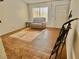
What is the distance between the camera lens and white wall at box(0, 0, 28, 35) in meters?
4.46

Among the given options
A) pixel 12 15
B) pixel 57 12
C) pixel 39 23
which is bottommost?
pixel 39 23

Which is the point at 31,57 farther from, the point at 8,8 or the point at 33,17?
the point at 33,17

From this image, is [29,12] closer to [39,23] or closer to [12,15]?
[39,23]

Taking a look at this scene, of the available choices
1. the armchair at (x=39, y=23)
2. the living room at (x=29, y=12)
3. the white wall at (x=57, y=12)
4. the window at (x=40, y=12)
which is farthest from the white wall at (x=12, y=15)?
the white wall at (x=57, y=12)

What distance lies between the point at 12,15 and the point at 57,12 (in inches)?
110

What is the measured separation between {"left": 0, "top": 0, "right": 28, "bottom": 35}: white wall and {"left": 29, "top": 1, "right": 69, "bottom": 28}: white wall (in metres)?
1.18

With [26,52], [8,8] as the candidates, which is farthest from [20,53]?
[8,8]

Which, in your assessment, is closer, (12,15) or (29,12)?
(12,15)

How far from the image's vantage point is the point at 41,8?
630 centimetres

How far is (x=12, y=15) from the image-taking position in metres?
5.08

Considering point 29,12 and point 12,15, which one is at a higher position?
point 29,12

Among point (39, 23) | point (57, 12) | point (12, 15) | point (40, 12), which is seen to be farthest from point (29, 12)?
point (57, 12)

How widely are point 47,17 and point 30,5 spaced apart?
156cm

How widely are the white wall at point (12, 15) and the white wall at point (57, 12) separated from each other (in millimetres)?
1184
